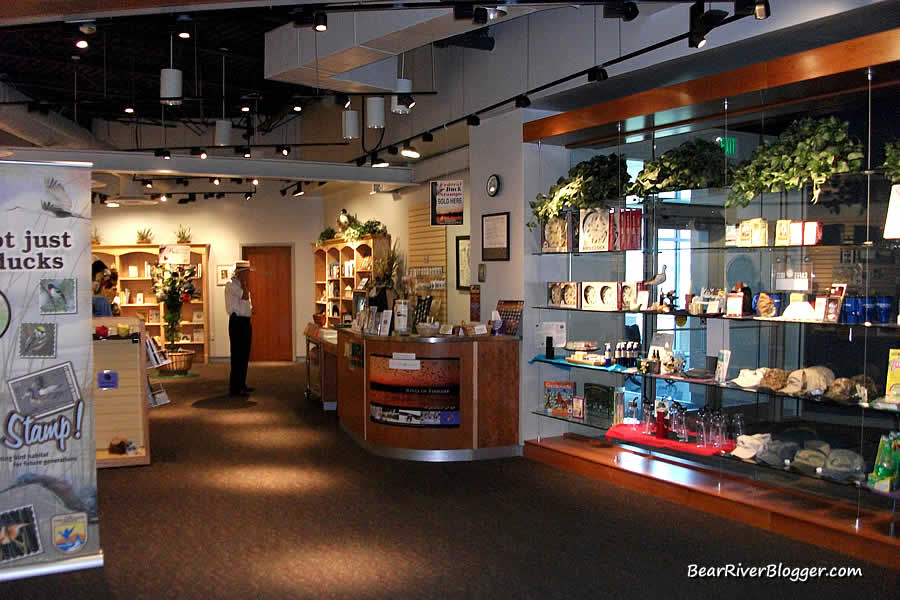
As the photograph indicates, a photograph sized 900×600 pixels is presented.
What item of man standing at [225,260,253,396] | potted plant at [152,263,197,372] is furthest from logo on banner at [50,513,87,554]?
potted plant at [152,263,197,372]

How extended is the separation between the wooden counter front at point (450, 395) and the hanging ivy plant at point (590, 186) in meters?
1.34

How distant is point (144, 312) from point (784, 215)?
41.8ft

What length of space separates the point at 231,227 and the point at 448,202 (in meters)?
8.41

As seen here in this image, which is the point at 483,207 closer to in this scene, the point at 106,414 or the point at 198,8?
the point at 198,8

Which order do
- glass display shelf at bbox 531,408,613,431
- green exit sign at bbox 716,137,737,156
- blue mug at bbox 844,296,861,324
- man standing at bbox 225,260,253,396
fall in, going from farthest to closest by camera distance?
man standing at bbox 225,260,253,396 < glass display shelf at bbox 531,408,613,431 < green exit sign at bbox 716,137,737,156 < blue mug at bbox 844,296,861,324

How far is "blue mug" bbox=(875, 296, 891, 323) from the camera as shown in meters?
4.68

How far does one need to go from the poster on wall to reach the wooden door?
26.2 ft

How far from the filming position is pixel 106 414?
22.9 feet

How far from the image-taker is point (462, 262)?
9953mm

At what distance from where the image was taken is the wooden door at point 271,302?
1541 centimetres

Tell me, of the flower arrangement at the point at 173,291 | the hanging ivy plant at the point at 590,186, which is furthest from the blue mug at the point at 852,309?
the flower arrangement at the point at 173,291

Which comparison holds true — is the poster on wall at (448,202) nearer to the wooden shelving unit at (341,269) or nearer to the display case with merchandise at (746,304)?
the display case with merchandise at (746,304)

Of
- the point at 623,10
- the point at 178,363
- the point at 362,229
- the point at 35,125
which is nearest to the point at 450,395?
the point at 623,10

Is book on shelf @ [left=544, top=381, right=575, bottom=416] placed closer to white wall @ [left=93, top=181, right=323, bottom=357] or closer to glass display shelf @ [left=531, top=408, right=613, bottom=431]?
glass display shelf @ [left=531, top=408, right=613, bottom=431]
